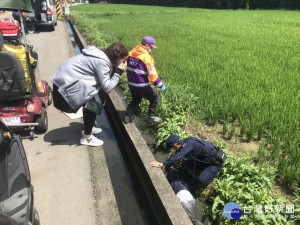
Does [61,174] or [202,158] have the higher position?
[202,158]

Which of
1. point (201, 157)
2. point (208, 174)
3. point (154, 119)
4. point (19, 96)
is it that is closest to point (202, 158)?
point (201, 157)

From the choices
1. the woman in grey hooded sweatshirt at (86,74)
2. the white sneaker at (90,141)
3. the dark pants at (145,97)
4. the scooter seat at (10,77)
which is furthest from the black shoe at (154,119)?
the scooter seat at (10,77)

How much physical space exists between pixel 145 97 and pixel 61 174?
1.57 m

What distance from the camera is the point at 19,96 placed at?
3.52 m

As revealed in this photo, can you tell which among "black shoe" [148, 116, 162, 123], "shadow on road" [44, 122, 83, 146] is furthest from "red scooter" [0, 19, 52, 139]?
"black shoe" [148, 116, 162, 123]

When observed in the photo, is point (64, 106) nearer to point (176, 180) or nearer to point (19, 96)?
point (19, 96)

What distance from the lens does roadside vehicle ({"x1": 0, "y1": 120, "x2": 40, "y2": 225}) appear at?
68.7 inches

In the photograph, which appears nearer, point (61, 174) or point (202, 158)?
point (202, 158)

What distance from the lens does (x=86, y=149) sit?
353 cm

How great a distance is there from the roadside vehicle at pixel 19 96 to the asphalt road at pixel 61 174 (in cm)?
27

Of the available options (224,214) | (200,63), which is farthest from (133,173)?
(200,63)

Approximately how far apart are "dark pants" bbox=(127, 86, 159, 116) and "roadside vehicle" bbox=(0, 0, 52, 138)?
1316 millimetres

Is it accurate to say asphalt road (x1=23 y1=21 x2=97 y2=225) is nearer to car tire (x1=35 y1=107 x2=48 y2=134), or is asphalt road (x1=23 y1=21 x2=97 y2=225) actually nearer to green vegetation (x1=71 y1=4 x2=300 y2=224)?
car tire (x1=35 y1=107 x2=48 y2=134)

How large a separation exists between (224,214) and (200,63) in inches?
A: 174
